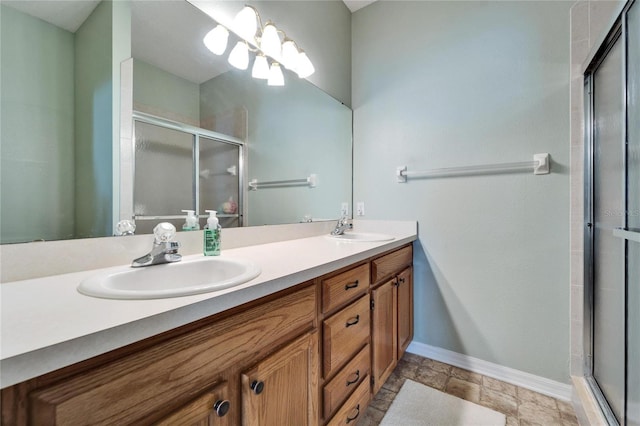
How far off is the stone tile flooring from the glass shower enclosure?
1.18 meters

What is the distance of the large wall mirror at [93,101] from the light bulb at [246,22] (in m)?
0.14

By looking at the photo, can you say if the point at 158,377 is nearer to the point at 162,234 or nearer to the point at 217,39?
the point at 162,234

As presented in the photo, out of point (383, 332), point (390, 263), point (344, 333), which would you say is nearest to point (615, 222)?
point (390, 263)

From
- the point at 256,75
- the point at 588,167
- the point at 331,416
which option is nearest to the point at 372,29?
the point at 256,75

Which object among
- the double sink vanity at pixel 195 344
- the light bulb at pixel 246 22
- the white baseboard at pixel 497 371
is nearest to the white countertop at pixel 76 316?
the double sink vanity at pixel 195 344

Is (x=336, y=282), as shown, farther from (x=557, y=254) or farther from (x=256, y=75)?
(x=557, y=254)

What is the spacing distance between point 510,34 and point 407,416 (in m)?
2.09

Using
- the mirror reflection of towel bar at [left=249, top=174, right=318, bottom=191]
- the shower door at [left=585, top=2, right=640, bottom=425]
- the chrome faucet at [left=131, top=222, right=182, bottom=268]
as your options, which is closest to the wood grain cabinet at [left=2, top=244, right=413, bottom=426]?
the chrome faucet at [left=131, top=222, right=182, bottom=268]

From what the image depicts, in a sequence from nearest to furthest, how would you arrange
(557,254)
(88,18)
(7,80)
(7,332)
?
(7,332) < (7,80) < (88,18) < (557,254)

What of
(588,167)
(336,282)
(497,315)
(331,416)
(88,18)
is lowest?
(331,416)

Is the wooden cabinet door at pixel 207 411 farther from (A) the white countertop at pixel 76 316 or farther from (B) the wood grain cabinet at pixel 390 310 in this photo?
(B) the wood grain cabinet at pixel 390 310

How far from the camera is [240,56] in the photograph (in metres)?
1.32

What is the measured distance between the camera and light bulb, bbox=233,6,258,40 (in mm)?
1279

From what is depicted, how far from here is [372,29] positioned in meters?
2.01
